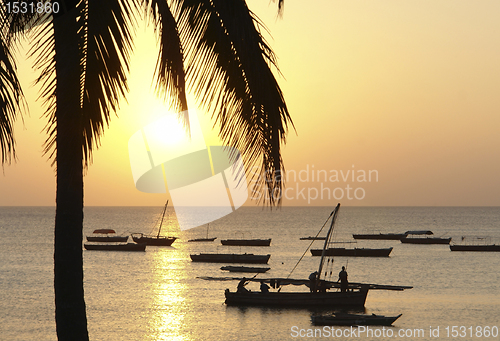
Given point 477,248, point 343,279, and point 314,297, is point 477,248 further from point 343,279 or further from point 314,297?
point 343,279

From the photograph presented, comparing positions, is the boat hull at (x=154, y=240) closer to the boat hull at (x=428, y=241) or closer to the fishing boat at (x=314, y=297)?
the boat hull at (x=428, y=241)

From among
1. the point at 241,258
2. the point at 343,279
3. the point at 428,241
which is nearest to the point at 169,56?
the point at 343,279

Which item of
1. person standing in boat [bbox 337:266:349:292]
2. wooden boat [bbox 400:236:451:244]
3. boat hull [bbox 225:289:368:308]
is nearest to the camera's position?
person standing in boat [bbox 337:266:349:292]

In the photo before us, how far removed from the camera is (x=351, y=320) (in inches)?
1604

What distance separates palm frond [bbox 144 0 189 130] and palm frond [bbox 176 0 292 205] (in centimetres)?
15

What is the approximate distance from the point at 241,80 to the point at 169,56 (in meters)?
0.91

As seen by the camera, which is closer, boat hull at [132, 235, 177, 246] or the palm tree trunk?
the palm tree trunk

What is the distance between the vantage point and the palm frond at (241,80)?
577 cm

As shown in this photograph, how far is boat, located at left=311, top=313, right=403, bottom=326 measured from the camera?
40.8 meters

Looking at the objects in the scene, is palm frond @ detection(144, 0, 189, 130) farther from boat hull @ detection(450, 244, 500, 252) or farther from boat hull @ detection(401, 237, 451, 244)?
boat hull @ detection(401, 237, 451, 244)

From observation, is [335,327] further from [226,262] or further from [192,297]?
[226,262]

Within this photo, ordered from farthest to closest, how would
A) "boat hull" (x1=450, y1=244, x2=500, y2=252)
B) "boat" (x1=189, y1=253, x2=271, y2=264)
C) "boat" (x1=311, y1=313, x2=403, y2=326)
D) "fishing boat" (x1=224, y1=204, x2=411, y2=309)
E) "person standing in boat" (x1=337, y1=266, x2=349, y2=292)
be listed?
"boat hull" (x1=450, y1=244, x2=500, y2=252) → "boat" (x1=189, y1=253, x2=271, y2=264) → "fishing boat" (x1=224, y1=204, x2=411, y2=309) → "person standing in boat" (x1=337, y1=266, x2=349, y2=292) → "boat" (x1=311, y1=313, x2=403, y2=326)

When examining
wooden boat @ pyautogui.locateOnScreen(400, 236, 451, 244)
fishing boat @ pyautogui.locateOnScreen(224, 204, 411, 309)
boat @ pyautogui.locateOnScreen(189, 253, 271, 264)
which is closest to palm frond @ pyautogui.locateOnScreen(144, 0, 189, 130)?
fishing boat @ pyautogui.locateOnScreen(224, 204, 411, 309)

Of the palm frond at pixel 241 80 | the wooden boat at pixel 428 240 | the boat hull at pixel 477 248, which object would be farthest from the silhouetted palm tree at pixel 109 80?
the wooden boat at pixel 428 240
